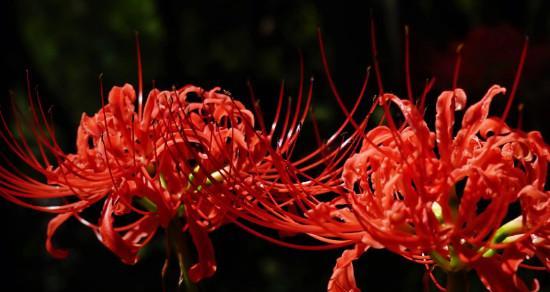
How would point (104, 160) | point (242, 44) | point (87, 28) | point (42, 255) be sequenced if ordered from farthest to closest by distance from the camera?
1. point (87, 28)
2. point (242, 44)
3. point (42, 255)
4. point (104, 160)

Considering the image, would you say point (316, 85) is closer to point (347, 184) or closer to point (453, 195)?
point (347, 184)

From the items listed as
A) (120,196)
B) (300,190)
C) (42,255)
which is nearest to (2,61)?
(42,255)

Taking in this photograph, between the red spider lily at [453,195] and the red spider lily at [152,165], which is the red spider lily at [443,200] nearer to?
the red spider lily at [453,195]

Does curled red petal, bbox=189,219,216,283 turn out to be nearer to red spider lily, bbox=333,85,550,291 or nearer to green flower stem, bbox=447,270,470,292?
red spider lily, bbox=333,85,550,291

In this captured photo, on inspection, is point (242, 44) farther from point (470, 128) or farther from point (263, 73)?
point (470, 128)

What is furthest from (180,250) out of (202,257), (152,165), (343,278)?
(343,278)

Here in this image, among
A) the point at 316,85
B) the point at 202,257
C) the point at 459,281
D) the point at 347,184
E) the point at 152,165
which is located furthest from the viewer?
the point at 316,85

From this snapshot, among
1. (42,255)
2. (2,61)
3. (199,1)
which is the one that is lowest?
(42,255)

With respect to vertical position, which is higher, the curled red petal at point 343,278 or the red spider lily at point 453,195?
the red spider lily at point 453,195

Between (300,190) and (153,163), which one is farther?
(153,163)

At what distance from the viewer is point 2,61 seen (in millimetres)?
4609

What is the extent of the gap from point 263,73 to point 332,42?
1819 millimetres

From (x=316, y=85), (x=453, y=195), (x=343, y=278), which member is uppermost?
(x=453, y=195)

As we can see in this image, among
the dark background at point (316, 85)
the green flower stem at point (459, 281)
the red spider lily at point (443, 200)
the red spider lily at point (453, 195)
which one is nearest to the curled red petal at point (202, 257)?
the red spider lily at point (443, 200)
